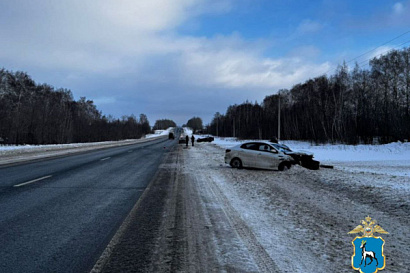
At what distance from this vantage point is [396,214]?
21.2ft

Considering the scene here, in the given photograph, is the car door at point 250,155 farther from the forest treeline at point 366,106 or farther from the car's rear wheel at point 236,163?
the forest treeline at point 366,106

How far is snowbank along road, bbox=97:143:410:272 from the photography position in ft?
12.0

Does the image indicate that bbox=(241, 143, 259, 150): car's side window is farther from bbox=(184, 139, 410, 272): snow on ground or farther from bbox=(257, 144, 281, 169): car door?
bbox=(184, 139, 410, 272): snow on ground

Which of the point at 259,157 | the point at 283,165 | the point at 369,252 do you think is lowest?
the point at 283,165

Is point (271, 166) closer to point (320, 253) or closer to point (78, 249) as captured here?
point (320, 253)

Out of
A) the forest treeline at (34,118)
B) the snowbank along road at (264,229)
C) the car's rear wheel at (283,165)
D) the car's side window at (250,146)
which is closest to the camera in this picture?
the snowbank along road at (264,229)

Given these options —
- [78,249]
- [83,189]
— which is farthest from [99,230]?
[83,189]

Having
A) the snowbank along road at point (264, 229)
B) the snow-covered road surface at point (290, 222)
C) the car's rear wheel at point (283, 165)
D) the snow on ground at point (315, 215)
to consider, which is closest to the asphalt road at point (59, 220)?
the snowbank along road at point (264, 229)

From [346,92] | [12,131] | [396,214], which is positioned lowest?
Answer: [396,214]

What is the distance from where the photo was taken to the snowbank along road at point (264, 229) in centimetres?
366

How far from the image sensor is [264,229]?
5.12 m

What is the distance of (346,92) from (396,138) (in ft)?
59.5

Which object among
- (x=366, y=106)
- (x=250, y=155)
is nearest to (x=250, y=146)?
(x=250, y=155)

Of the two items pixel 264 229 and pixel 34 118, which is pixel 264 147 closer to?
pixel 264 229
